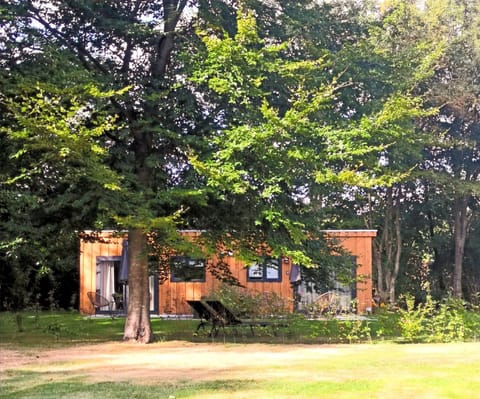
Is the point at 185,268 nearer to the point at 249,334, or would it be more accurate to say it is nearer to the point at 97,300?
the point at 249,334

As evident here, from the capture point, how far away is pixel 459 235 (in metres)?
29.2

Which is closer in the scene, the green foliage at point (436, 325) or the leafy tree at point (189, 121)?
the leafy tree at point (189, 121)

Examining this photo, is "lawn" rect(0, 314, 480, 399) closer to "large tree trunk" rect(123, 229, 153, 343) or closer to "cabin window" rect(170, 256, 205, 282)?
"large tree trunk" rect(123, 229, 153, 343)

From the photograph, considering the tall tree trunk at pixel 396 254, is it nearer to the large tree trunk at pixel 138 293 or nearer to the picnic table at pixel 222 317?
the picnic table at pixel 222 317

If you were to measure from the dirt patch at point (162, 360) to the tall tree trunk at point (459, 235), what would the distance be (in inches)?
693

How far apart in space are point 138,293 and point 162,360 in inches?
153

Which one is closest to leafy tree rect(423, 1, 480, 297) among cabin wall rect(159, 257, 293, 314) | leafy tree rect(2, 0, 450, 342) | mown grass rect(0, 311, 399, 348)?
cabin wall rect(159, 257, 293, 314)

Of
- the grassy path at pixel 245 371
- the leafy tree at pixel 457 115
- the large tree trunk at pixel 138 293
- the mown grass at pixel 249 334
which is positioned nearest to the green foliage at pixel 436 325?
the mown grass at pixel 249 334

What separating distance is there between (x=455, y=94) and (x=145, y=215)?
17.4m

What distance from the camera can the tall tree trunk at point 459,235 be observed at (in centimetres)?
2872

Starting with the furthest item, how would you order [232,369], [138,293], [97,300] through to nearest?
[97,300] < [138,293] < [232,369]

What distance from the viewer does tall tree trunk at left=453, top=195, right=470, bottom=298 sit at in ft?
94.2

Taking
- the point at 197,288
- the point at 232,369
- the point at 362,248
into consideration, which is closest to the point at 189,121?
the point at 232,369

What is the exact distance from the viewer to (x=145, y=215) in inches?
463
